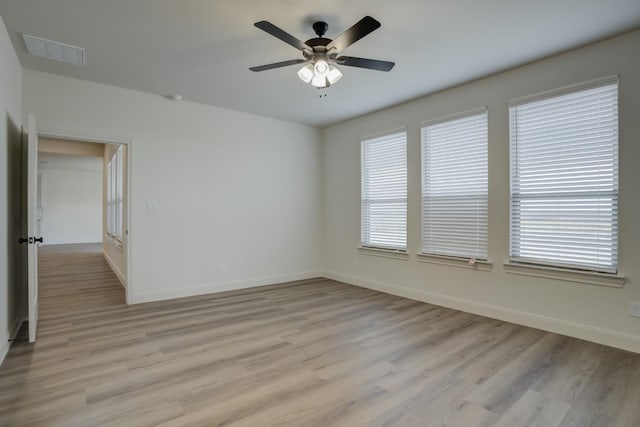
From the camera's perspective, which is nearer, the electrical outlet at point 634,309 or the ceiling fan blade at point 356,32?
the ceiling fan blade at point 356,32

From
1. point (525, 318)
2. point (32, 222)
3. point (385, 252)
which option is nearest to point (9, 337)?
point (32, 222)

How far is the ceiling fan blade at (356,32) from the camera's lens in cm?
213

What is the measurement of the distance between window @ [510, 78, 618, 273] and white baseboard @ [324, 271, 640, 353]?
56cm

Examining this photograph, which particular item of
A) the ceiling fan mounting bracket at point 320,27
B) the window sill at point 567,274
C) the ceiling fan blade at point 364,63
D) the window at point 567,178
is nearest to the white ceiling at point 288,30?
the ceiling fan mounting bracket at point 320,27

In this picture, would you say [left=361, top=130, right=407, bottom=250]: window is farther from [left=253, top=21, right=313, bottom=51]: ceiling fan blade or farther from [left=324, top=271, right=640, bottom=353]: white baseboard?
[left=253, top=21, right=313, bottom=51]: ceiling fan blade

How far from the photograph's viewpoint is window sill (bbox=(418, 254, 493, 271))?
386 centimetres

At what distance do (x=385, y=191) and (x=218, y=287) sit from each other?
2.90 m

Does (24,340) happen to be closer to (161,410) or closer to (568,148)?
(161,410)

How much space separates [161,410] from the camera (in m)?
Answer: 2.00

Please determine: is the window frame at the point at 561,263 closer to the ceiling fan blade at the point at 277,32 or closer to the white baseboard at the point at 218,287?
the ceiling fan blade at the point at 277,32

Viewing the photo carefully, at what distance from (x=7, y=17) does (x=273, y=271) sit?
4.27 m

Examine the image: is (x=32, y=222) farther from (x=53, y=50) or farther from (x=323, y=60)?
(x=323, y=60)

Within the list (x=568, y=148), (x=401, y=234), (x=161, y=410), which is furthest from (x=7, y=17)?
(x=568, y=148)

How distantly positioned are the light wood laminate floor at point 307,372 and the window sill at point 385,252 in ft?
2.93
